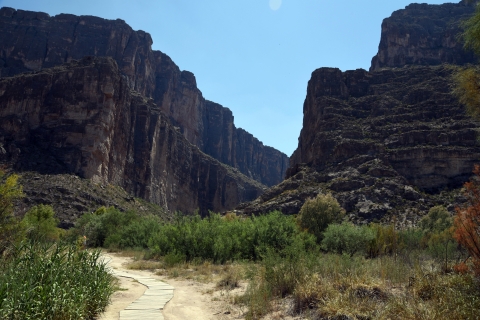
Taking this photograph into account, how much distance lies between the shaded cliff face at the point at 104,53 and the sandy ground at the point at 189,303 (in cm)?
9533

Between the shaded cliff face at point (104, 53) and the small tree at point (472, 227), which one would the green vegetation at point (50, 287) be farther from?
the shaded cliff face at point (104, 53)

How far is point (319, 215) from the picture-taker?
27.2 meters

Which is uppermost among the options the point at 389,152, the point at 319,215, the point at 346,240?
the point at 389,152

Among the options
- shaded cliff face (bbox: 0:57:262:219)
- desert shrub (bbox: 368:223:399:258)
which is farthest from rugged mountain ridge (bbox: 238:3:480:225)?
shaded cliff face (bbox: 0:57:262:219)

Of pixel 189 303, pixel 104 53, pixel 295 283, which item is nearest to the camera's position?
pixel 295 283

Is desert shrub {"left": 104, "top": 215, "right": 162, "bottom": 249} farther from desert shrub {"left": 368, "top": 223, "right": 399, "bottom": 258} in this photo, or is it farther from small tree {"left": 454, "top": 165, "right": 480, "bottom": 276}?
small tree {"left": 454, "top": 165, "right": 480, "bottom": 276}

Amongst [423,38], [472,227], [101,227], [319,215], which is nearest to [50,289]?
[472,227]

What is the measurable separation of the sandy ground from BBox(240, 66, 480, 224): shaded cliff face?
3702 centimetres

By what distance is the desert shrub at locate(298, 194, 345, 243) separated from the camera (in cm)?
2626

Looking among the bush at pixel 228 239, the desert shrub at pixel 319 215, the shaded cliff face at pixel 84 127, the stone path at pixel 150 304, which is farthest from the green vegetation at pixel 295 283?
the shaded cliff face at pixel 84 127

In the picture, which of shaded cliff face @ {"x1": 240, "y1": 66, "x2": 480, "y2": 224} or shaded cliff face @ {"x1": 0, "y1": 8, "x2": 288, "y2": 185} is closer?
shaded cliff face @ {"x1": 240, "y1": 66, "x2": 480, "y2": 224}

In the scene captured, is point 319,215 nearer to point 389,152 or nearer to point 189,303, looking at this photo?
point 189,303

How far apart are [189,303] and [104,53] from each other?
118m

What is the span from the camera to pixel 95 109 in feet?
224
